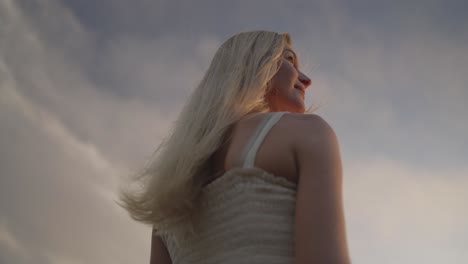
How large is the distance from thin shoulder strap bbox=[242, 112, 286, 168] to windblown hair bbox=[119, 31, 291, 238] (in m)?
0.26

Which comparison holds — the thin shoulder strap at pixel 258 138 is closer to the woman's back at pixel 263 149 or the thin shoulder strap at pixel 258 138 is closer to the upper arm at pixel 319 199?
the woman's back at pixel 263 149

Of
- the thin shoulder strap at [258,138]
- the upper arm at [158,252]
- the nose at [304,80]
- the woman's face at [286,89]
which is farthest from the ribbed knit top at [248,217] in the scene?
the nose at [304,80]

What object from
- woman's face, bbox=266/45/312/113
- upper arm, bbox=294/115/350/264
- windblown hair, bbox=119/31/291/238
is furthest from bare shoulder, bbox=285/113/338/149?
woman's face, bbox=266/45/312/113

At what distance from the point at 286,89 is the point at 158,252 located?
48.3 inches

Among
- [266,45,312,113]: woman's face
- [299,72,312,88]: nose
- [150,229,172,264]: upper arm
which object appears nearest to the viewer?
[150,229,172,264]: upper arm

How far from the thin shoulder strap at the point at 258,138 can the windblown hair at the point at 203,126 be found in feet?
0.87

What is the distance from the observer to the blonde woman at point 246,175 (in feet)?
7.48

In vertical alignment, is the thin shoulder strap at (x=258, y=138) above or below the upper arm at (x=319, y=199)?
above

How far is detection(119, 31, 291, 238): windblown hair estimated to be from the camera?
108 inches

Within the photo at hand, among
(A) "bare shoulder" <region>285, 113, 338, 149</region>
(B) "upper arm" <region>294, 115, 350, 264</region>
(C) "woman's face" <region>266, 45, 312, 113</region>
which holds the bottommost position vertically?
(B) "upper arm" <region>294, 115, 350, 264</region>

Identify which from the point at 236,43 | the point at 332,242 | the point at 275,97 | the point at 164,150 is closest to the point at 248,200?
the point at 332,242

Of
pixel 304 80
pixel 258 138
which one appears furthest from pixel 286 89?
pixel 258 138

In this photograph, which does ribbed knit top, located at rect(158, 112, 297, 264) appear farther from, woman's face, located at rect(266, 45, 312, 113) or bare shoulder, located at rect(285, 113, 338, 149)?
woman's face, located at rect(266, 45, 312, 113)

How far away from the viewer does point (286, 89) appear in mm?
3355
